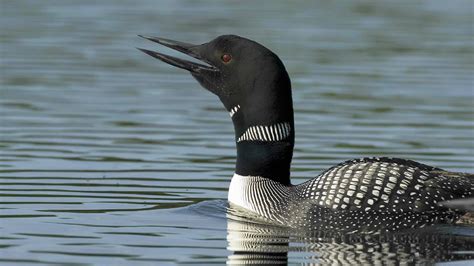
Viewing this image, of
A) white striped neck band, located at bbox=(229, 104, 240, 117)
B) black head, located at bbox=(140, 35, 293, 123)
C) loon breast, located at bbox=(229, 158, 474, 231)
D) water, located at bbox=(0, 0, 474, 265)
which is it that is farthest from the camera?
white striped neck band, located at bbox=(229, 104, 240, 117)

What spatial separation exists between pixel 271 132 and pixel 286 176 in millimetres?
339

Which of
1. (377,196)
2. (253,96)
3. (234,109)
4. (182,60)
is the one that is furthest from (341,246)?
(182,60)

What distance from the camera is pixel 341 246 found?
895 centimetres

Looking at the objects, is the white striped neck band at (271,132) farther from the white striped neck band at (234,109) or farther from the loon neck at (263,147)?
the white striped neck band at (234,109)

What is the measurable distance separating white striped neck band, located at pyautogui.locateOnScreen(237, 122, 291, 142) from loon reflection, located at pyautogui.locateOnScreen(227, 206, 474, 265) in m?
0.52

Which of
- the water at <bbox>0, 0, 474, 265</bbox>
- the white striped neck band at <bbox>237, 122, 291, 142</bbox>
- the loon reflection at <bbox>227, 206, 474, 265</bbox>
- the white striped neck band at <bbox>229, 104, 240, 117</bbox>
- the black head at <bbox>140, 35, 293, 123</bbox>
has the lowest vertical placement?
the loon reflection at <bbox>227, 206, 474, 265</bbox>

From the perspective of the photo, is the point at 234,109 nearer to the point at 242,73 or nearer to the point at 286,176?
the point at 242,73

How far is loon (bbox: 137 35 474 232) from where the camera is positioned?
9.23m

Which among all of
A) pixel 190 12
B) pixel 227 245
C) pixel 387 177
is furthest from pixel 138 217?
pixel 190 12

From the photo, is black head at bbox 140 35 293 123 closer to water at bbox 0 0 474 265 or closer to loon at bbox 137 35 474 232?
loon at bbox 137 35 474 232

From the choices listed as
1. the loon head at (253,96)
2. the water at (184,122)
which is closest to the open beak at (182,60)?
the loon head at (253,96)

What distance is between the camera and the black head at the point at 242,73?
9.65m

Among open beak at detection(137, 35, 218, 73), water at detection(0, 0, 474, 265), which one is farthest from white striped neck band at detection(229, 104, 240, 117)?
water at detection(0, 0, 474, 265)

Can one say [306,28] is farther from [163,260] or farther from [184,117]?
[163,260]
